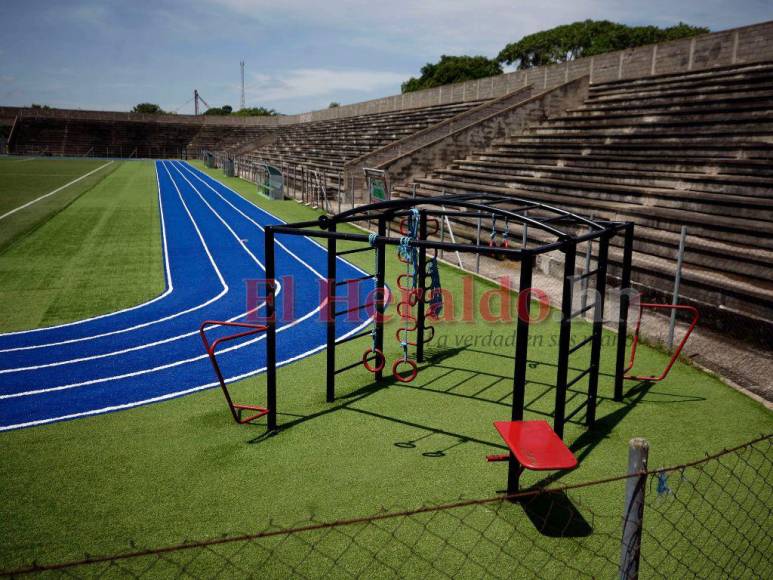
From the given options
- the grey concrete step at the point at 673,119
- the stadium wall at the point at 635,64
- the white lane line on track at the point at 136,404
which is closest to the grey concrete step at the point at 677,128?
the grey concrete step at the point at 673,119

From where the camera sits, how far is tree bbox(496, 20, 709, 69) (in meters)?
71.2

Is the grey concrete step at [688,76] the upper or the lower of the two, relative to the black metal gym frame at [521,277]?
upper

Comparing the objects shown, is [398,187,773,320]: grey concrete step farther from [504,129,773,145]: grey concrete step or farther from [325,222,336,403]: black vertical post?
[325,222,336,403]: black vertical post

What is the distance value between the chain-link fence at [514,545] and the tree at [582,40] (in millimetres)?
72829

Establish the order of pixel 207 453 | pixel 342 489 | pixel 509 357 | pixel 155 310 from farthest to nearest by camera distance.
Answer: pixel 155 310 → pixel 509 357 → pixel 207 453 → pixel 342 489

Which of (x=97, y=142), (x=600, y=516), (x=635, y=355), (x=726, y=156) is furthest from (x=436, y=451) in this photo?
(x=97, y=142)

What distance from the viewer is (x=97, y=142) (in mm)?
68875

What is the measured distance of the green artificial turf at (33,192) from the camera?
19.2 m

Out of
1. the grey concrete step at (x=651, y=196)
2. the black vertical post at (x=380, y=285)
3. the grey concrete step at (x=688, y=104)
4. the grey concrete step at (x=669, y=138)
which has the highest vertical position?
the grey concrete step at (x=688, y=104)

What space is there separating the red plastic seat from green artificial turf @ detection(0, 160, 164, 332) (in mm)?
8207

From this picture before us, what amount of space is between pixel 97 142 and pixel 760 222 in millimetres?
73628

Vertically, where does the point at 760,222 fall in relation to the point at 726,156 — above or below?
below

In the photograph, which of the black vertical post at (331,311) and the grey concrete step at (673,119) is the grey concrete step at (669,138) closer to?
the grey concrete step at (673,119)

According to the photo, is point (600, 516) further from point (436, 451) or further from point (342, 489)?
point (342, 489)
